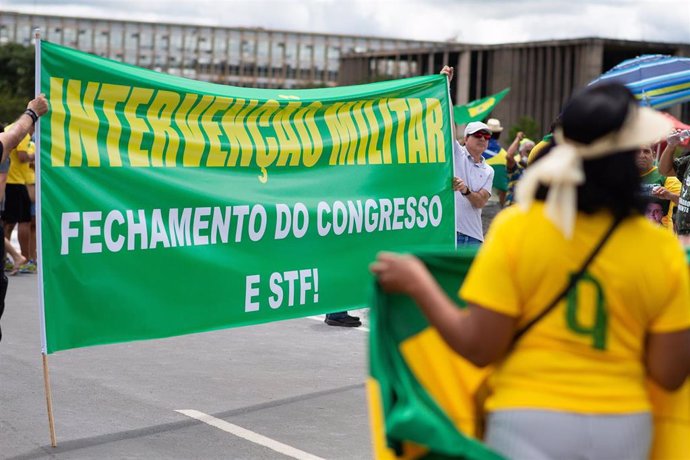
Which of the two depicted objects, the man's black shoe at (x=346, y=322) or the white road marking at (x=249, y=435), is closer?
the white road marking at (x=249, y=435)

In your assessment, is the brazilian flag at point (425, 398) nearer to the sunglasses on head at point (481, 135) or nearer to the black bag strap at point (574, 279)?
the black bag strap at point (574, 279)

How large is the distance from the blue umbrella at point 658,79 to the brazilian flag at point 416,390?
9.01m

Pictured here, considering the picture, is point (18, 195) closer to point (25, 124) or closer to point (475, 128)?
point (475, 128)

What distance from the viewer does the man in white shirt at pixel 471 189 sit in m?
9.30

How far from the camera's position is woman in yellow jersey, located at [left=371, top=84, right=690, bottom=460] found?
9.18 ft

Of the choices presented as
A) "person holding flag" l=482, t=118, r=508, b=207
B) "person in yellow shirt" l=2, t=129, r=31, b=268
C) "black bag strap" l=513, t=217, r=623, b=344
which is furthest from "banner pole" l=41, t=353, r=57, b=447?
"person holding flag" l=482, t=118, r=508, b=207

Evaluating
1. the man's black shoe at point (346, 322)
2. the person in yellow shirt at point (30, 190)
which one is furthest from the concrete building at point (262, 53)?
the man's black shoe at point (346, 322)

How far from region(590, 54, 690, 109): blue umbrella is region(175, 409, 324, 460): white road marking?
6.53m

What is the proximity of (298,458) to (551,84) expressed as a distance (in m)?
110

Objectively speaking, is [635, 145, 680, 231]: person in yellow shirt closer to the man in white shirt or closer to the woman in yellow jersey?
the man in white shirt

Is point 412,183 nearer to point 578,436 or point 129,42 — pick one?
point 578,436

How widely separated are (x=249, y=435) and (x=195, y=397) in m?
1.05

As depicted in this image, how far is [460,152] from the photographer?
365 inches

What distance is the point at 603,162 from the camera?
2.81 meters
